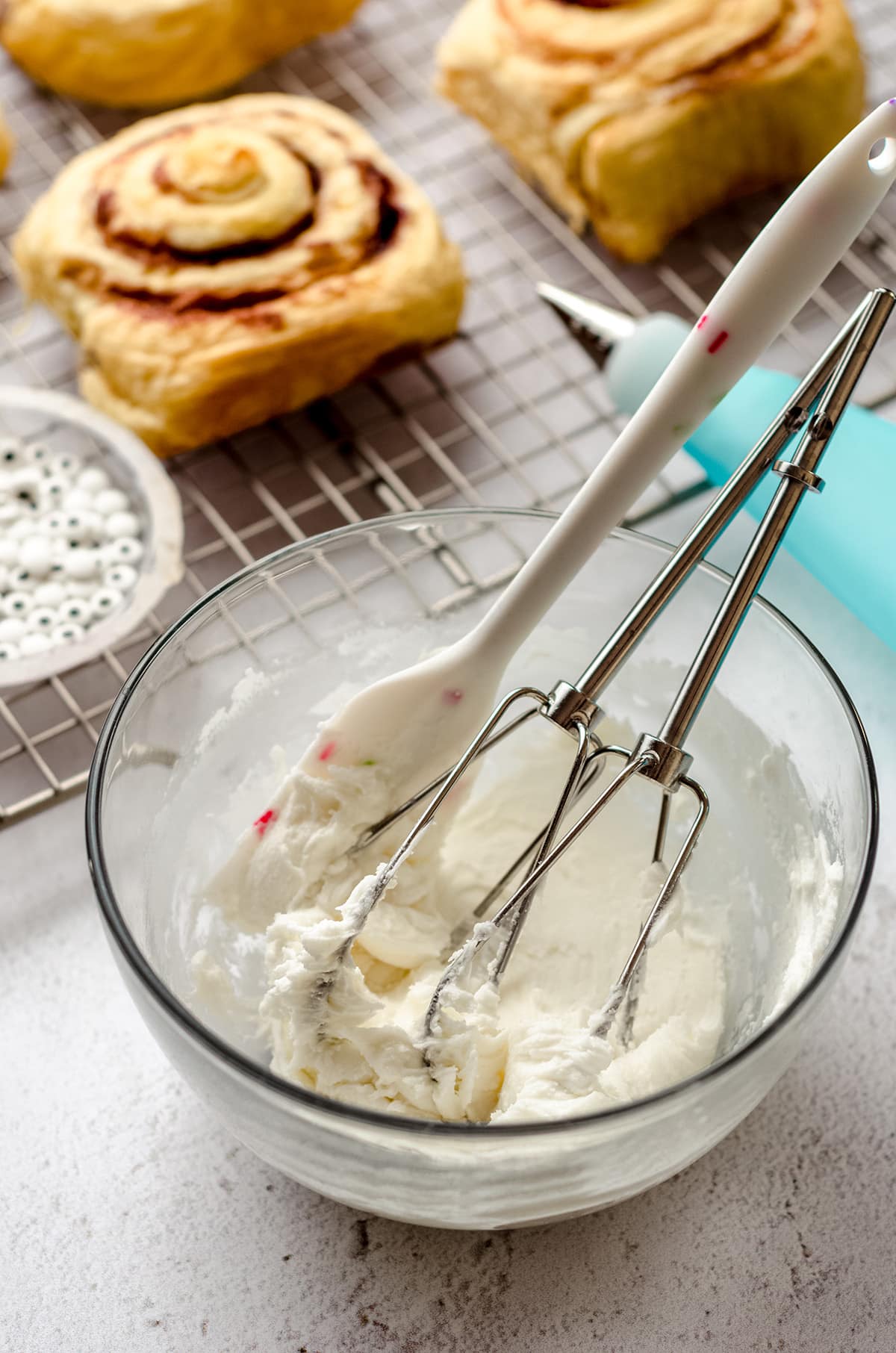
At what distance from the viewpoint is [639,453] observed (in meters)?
0.55

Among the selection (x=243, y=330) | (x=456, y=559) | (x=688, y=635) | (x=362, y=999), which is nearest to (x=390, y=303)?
(x=243, y=330)

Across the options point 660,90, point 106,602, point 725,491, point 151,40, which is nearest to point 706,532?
point 725,491

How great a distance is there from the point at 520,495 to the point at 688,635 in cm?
24

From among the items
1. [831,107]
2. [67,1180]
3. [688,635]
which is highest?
[831,107]

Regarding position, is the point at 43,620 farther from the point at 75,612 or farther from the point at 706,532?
the point at 706,532

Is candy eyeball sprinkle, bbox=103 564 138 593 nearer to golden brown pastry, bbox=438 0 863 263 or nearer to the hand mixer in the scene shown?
the hand mixer

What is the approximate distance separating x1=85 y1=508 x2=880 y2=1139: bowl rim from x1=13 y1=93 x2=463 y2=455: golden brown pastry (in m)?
0.28

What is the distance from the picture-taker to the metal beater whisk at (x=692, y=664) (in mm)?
515

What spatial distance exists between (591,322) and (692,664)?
1.25ft

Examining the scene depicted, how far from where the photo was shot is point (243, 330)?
853mm

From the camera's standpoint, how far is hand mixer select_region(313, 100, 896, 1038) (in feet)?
1.63

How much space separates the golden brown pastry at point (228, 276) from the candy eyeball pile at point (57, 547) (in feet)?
0.19

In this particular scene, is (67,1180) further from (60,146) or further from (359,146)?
(60,146)

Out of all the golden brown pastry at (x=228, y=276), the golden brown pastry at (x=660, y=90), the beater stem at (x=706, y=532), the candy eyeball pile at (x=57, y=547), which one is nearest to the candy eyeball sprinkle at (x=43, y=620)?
the candy eyeball pile at (x=57, y=547)
